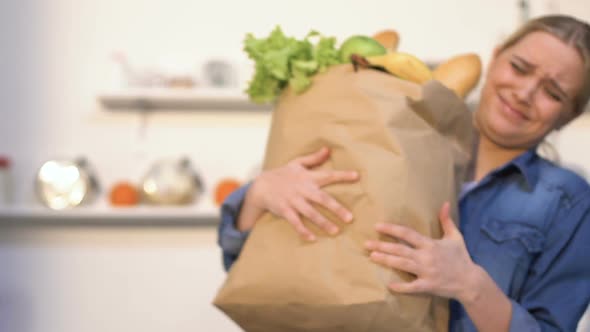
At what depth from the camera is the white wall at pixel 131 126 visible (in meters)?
1.96

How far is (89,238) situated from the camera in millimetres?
1976

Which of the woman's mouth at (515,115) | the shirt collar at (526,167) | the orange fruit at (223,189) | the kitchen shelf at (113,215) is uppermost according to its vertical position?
the woman's mouth at (515,115)

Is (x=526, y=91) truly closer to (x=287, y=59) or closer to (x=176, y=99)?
(x=287, y=59)

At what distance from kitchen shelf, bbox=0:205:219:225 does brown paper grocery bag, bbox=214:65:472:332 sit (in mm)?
1028

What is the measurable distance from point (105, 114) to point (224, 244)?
3.98 feet

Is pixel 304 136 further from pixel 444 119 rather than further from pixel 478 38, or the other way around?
pixel 478 38

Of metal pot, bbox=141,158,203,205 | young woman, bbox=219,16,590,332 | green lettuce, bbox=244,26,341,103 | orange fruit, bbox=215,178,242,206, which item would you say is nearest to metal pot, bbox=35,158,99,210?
metal pot, bbox=141,158,203,205

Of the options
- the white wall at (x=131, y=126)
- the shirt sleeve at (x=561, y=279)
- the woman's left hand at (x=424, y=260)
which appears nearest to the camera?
the woman's left hand at (x=424, y=260)

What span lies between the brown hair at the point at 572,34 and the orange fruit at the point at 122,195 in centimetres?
126

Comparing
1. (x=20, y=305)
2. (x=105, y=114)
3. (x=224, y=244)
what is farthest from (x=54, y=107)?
(x=224, y=244)

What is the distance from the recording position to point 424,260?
748mm

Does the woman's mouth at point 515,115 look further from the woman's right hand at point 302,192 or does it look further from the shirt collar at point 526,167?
the woman's right hand at point 302,192

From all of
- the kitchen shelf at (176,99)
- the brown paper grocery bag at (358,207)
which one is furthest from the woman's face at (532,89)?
the kitchen shelf at (176,99)

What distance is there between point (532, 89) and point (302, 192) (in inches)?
16.3
